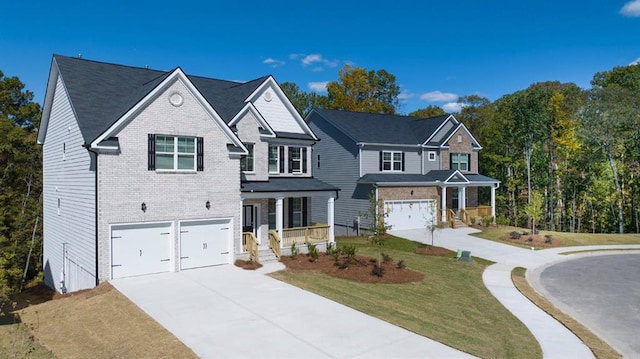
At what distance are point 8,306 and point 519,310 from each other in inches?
791

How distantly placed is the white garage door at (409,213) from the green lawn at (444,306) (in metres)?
10.5

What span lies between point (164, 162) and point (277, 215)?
6183mm

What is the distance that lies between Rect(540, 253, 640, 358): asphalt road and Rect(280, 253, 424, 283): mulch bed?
573 cm

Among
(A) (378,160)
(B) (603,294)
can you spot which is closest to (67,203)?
(A) (378,160)

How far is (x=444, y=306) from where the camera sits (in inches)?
587

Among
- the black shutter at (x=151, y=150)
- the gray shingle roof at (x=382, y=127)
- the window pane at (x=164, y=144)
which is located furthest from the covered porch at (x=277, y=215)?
the gray shingle roof at (x=382, y=127)

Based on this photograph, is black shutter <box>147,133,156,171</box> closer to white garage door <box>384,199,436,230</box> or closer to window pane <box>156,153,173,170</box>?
window pane <box>156,153,173,170</box>

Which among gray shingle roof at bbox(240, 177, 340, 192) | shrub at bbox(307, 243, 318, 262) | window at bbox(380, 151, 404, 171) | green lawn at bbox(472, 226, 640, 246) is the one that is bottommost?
green lawn at bbox(472, 226, 640, 246)

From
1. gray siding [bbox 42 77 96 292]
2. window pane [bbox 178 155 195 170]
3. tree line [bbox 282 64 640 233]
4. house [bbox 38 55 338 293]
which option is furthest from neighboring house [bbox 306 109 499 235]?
gray siding [bbox 42 77 96 292]

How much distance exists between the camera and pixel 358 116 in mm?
37219

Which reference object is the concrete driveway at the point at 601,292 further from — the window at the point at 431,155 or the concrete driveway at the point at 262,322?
the window at the point at 431,155

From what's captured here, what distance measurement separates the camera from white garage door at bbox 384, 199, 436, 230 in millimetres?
32250

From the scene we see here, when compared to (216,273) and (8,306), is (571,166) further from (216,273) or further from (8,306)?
(8,306)

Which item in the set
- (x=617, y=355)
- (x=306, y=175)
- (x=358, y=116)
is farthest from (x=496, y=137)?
(x=617, y=355)
